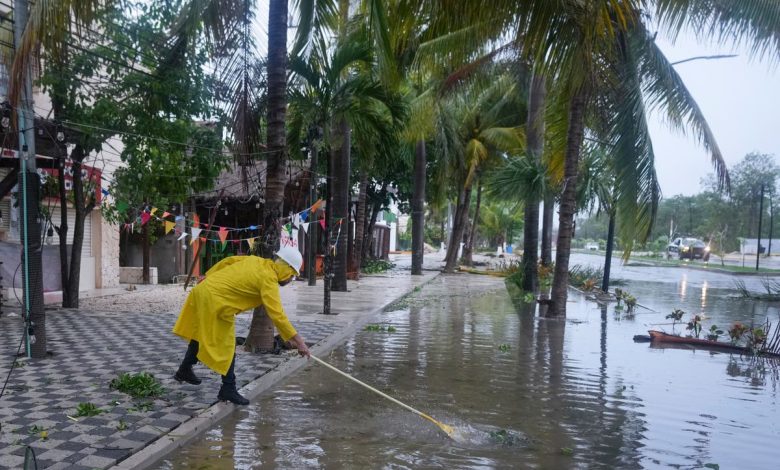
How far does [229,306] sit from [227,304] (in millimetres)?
27

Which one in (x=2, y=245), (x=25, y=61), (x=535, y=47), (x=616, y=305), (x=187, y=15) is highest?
(x=187, y=15)

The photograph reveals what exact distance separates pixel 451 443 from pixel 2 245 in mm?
10220

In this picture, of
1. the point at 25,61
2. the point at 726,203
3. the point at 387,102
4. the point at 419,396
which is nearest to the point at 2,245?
the point at 25,61

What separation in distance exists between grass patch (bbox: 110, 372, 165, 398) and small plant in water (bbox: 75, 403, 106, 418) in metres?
0.54

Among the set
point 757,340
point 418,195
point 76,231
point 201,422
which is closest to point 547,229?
point 418,195

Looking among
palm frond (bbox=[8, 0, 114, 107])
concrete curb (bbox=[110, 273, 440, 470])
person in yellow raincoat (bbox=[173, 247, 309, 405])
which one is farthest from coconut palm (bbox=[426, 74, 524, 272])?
person in yellow raincoat (bbox=[173, 247, 309, 405])

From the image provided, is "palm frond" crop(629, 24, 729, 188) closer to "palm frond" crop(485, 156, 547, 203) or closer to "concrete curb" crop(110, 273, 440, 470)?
"palm frond" crop(485, 156, 547, 203)

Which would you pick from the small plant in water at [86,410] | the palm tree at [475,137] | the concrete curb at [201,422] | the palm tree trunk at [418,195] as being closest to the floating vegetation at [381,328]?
the concrete curb at [201,422]

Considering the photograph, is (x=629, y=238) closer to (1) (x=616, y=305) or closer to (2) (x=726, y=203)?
(1) (x=616, y=305)

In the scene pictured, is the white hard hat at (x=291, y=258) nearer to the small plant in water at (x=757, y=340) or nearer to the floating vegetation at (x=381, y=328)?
the floating vegetation at (x=381, y=328)

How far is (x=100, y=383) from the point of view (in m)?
6.47

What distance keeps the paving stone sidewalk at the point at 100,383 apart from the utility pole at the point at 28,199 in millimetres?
A: 784

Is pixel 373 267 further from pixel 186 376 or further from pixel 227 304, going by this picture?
pixel 227 304

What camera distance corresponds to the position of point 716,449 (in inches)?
209
